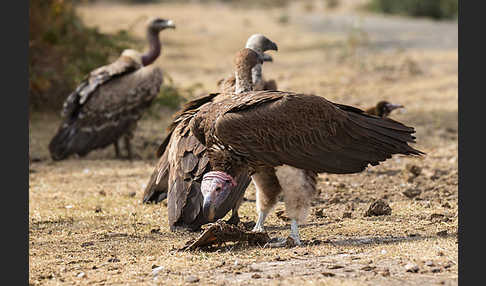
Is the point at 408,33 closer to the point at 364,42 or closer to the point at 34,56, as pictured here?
the point at 364,42

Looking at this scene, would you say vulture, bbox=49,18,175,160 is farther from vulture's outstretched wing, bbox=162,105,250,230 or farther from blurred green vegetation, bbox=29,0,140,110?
vulture's outstretched wing, bbox=162,105,250,230

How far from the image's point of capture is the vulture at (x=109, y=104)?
9836 mm

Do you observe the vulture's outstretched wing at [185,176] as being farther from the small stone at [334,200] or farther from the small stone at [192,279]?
the small stone at [334,200]

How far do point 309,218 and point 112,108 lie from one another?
169 inches

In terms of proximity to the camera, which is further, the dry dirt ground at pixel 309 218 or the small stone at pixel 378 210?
the small stone at pixel 378 210

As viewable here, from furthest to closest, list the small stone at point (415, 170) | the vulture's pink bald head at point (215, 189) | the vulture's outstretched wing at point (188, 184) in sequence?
the small stone at point (415, 170), the vulture's outstretched wing at point (188, 184), the vulture's pink bald head at point (215, 189)

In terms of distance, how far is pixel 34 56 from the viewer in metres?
12.4

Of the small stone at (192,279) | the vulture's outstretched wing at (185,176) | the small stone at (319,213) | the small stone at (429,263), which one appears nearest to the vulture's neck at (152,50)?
the vulture's outstretched wing at (185,176)

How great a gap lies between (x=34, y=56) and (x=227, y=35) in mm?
11014

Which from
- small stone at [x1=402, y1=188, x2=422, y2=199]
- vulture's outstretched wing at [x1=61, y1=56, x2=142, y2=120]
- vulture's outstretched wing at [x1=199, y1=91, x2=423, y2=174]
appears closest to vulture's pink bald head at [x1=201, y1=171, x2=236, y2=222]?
vulture's outstretched wing at [x1=199, y1=91, x2=423, y2=174]

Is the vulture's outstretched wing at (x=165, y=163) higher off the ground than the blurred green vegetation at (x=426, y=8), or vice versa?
the blurred green vegetation at (x=426, y=8)

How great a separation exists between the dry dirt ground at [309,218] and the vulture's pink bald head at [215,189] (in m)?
0.34

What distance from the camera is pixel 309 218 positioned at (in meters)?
6.43

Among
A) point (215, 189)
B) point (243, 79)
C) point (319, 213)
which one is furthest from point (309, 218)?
point (215, 189)
